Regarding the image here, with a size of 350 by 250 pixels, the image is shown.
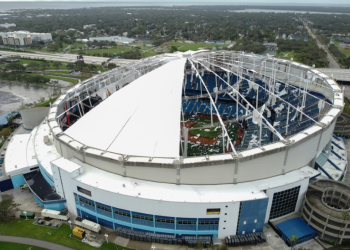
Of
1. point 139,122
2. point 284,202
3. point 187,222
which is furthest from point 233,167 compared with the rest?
point 139,122

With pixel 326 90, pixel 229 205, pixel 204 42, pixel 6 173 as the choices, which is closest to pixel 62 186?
pixel 6 173

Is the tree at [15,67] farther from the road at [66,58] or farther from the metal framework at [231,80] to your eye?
the metal framework at [231,80]

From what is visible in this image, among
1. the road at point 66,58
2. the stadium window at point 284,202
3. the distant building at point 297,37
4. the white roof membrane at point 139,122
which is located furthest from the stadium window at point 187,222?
the distant building at point 297,37

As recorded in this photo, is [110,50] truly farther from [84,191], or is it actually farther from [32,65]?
[84,191]

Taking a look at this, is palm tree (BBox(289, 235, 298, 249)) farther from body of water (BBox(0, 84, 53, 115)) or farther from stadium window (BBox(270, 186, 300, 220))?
body of water (BBox(0, 84, 53, 115))

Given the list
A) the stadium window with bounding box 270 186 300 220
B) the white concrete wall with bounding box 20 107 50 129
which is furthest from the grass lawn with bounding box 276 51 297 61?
the white concrete wall with bounding box 20 107 50 129

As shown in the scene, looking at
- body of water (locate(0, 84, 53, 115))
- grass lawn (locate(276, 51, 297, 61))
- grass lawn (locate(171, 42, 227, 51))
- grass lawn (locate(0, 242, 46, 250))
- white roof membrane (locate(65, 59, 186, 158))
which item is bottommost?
body of water (locate(0, 84, 53, 115))
